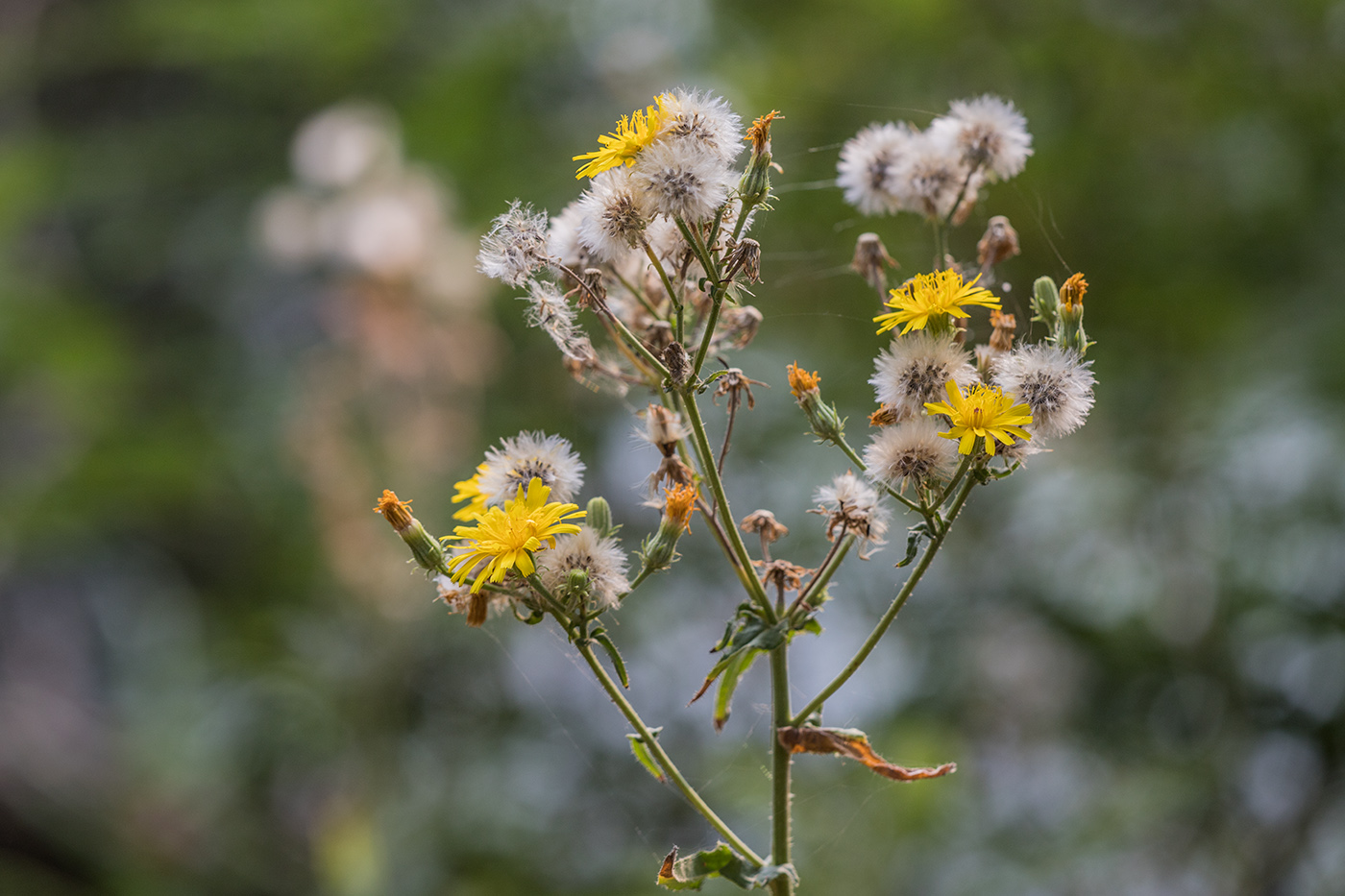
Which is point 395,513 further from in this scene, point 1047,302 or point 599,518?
point 1047,302

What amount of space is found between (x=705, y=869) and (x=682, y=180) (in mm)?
743

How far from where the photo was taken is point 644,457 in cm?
139

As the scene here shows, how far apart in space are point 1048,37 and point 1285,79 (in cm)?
74

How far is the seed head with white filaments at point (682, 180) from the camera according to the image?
1046 millimetres

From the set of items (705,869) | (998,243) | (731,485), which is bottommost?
(705,869)

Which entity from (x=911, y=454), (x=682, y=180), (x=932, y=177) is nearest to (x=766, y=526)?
(x=911, y=454)

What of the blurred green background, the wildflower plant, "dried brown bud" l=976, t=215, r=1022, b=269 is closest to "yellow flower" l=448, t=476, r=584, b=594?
the wildflower plant

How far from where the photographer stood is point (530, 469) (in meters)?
1.16

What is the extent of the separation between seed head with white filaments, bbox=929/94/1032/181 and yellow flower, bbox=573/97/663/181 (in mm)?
504

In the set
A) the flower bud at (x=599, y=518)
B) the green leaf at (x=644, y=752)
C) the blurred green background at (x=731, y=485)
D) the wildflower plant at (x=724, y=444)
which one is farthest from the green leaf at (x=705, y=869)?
the blurred green background at (x=731, y=485)

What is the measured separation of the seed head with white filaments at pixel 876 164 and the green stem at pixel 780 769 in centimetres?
71

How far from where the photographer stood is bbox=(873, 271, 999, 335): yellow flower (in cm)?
103

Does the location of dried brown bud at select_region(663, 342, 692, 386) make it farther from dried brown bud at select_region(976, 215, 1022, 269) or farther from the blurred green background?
the blurred green background

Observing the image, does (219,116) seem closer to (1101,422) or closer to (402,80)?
(402,80)
